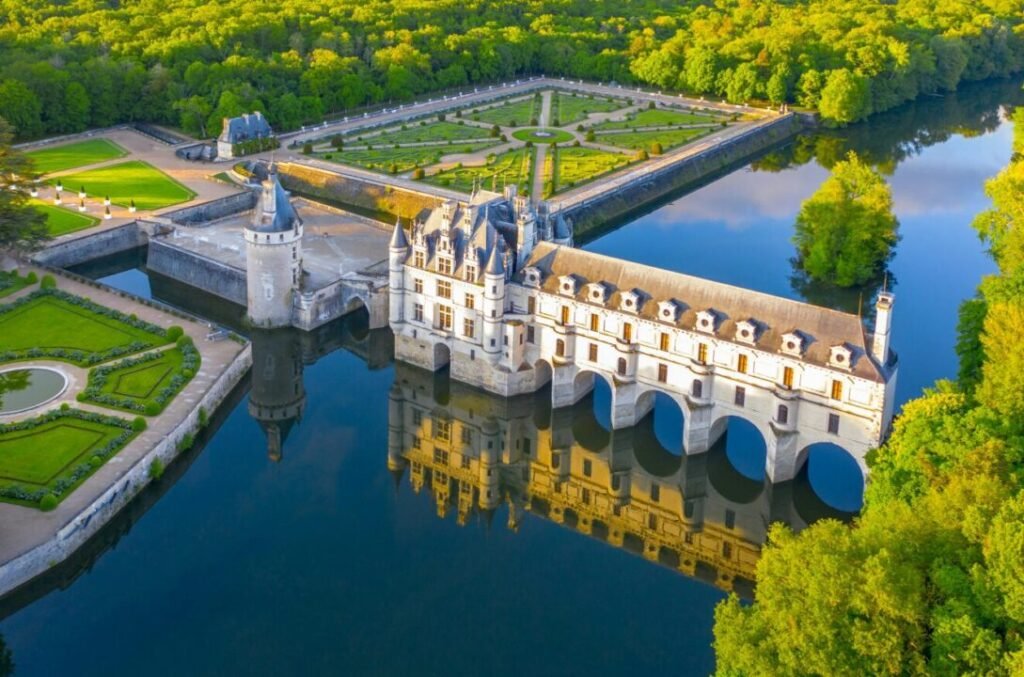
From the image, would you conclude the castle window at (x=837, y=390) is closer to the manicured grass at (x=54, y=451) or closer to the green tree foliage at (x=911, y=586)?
the green tree foliage at (x=911, y=586)

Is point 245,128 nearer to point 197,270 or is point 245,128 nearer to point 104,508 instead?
point 197,270

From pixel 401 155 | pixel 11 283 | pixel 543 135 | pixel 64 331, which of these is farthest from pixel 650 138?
pixel 64 331

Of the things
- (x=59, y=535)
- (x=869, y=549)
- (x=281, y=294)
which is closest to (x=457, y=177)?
(x=281, y=294)

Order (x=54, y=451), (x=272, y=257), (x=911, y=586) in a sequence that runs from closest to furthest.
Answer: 1. (x=911, y=586)
2. (x=54, y=451)
3. (x=272, y=257)

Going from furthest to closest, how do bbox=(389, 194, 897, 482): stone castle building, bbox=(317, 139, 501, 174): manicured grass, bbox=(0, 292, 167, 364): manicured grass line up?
bbox=(317, 139, 501, 174): manicured grass
bbox=(0, 292, 167, 364): manicured grass
bbox=(389, 194, 897, 482): stone castle building

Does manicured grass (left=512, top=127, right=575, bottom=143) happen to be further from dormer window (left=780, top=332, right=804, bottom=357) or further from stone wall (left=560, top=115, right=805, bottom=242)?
dormer window (left=780, top=332, right=804, bottom=357)

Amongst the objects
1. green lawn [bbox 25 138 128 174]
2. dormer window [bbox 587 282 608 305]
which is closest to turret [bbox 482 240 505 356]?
dormer window [bbox 587 282 608 305]

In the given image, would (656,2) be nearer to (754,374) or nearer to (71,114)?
(71,114)
